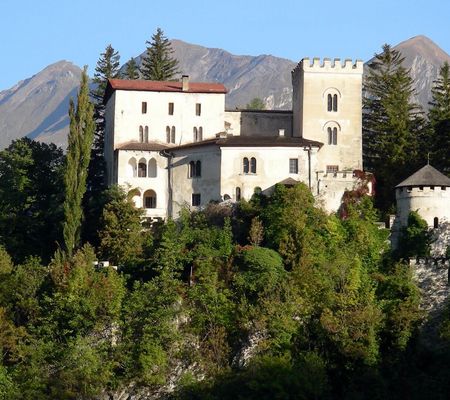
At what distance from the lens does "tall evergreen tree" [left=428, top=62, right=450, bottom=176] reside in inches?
2554

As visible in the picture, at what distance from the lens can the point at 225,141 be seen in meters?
64.1

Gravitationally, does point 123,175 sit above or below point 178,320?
above

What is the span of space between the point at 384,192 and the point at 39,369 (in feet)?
76.5

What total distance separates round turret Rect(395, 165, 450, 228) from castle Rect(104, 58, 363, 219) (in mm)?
5126

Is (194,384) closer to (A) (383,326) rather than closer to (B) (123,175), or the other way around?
(A) (383,326)

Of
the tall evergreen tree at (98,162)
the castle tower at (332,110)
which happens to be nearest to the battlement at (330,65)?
the castle tower at (332,110)

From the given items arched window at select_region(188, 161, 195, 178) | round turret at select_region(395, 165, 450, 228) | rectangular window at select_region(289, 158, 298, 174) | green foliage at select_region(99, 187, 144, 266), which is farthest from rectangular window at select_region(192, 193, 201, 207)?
round turret at select_region(395, 165, 450, 228)

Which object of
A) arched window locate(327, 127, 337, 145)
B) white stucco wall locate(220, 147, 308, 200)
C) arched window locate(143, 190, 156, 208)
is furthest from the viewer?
arched window locate(327, 127, 337, 145)

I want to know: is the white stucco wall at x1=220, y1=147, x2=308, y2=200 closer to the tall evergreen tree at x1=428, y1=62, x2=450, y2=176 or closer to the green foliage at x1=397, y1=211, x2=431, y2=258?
the green foliage at x1=397, y1=211, x2=431, y2=258

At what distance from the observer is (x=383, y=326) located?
2025 inches

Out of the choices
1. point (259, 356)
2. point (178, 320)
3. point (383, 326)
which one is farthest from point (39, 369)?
point (383, 326)

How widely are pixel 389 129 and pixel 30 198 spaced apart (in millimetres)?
22085

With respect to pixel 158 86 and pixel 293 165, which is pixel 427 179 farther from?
pixel 158 86

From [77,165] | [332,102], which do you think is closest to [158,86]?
[77,165]
